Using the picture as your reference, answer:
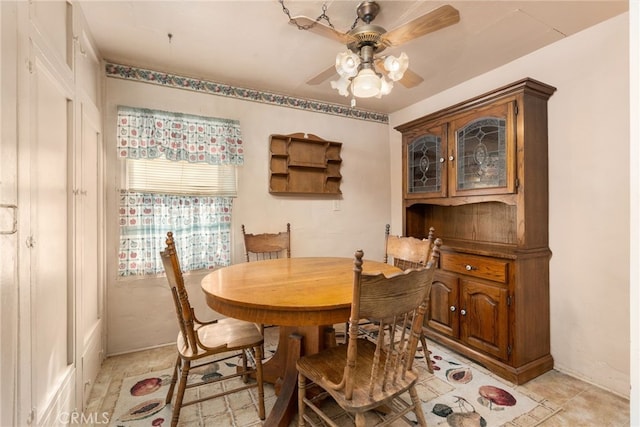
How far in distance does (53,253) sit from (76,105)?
2.84ft

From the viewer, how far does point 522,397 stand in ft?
6.12

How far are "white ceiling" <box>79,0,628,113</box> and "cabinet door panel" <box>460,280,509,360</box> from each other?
181 cm

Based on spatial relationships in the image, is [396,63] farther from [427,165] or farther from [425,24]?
[427,165]

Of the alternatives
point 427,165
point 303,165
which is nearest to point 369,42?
point 427,165

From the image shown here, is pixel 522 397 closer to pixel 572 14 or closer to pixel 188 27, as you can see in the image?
pixel 572 14

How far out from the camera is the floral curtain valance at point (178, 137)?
2.45 meters

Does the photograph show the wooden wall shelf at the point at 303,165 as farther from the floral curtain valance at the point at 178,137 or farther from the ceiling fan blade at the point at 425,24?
the ceiling fan blade at the point at 425,24

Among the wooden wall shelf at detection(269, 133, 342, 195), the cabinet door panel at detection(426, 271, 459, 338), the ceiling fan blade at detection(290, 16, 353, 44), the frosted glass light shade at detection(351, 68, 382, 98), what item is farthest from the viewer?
the wooden wall shelf at detection(269, 133, 342, 195)

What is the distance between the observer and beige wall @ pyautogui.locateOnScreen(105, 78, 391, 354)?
2443 millimetres

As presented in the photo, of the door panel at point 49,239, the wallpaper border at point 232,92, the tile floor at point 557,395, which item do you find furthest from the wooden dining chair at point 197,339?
the wallpaper border at point 232,92

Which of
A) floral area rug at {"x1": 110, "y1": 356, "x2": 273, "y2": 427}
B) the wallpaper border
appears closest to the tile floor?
floral area rug at {"x1": 110, "y1": 356, "x2": 273, "y2": 427}

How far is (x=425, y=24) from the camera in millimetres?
1496

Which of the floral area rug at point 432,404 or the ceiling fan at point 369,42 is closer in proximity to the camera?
the ceiling fan at point 369,42

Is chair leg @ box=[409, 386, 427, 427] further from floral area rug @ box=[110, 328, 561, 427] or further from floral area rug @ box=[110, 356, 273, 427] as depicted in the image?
floral area rug @ box=[110, 356, 273, 427]
